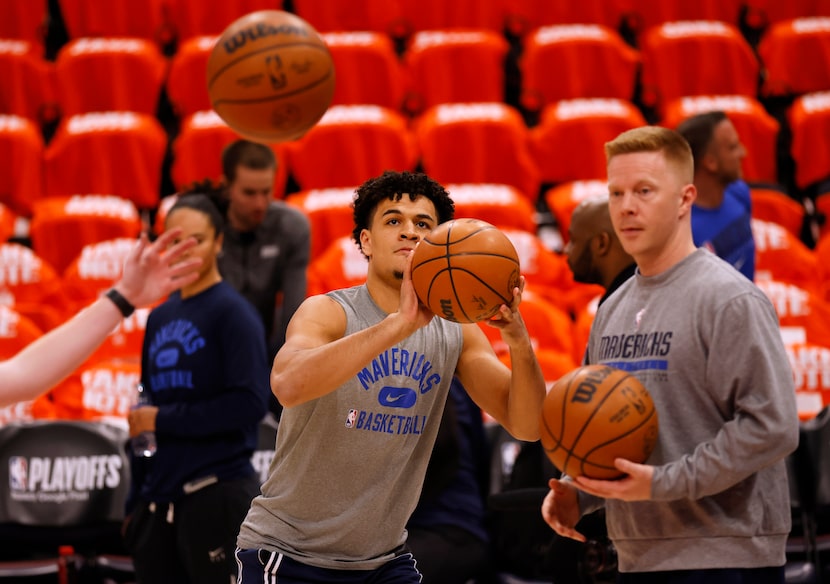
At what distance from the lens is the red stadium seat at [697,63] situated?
734 cm

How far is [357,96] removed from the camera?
7.52 m

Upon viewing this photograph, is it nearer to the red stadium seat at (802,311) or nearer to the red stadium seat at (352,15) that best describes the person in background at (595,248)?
the red stadium seat at (802,311)

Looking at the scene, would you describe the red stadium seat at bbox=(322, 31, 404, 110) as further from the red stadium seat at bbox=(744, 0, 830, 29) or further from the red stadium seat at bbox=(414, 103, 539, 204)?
the red stadium seat at bbox=(744, 0, 830, 29)

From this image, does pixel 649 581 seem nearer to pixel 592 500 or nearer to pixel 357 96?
pixel 592 500

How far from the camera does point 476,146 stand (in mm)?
Result: 6734

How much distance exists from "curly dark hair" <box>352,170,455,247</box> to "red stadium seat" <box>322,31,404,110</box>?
449 centimetres

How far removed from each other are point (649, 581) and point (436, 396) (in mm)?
740

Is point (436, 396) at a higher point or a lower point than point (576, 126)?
lower

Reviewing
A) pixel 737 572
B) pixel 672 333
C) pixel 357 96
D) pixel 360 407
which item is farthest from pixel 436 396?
pixel 357 96

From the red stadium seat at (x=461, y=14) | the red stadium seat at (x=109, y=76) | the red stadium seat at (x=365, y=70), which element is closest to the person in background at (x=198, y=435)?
the red stadium seat at (x=365, y=70)

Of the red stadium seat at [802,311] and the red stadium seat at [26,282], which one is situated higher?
the red stadium seat at [26,282]

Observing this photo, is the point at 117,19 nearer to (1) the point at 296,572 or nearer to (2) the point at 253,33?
(2) the point at 253,33

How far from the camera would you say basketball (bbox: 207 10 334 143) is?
4105mm

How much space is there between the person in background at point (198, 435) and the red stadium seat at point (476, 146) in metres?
3.12
